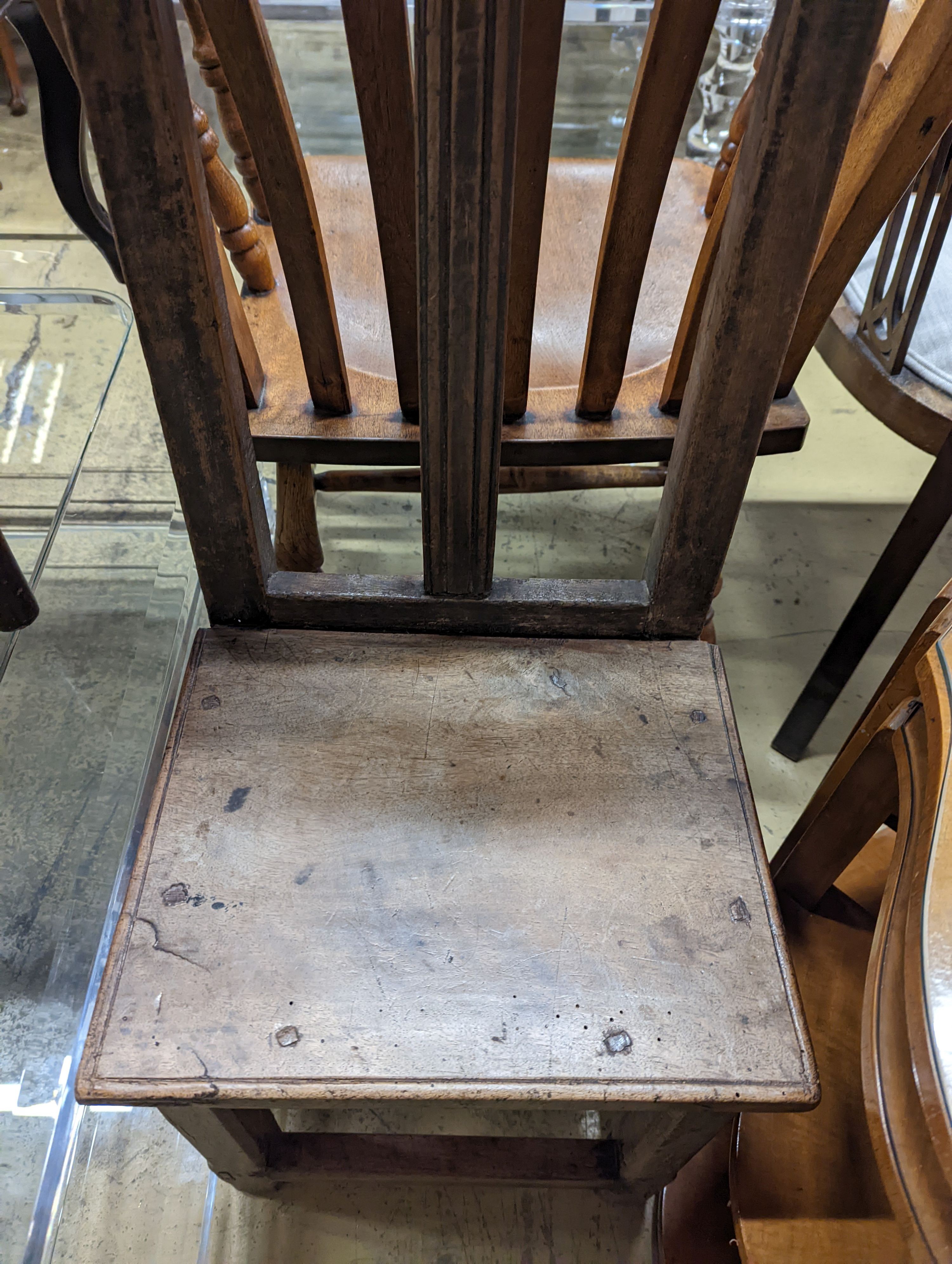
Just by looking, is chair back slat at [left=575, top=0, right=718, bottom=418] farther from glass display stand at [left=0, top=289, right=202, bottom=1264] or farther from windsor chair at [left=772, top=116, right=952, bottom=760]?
glass display stand at [left=0, top=289, right=202, bottom=1264]

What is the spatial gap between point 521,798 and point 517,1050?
0.20 metres

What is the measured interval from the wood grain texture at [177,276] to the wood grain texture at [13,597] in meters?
0.34

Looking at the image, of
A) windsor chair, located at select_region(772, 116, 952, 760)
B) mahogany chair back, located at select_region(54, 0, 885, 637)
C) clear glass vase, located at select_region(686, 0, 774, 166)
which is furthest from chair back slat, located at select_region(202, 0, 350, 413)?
clear glass vase, located at select_region(686, 0, 774, 166)

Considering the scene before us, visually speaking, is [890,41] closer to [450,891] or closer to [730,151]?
[730,151]

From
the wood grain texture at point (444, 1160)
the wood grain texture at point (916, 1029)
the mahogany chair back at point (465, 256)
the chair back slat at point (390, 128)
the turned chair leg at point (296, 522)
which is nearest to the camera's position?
the wood grain texture at point (916, 1029)

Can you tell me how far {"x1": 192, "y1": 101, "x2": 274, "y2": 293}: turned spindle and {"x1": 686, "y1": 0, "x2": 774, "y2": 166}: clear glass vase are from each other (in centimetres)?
160

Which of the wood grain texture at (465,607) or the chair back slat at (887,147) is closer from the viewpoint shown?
the chair back slat at (887,147)

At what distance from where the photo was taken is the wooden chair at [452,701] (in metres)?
0.60

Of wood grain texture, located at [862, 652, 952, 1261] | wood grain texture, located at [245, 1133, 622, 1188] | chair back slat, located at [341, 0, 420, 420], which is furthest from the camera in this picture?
wood grain texture, located at [245, 1133, 622, 1188]

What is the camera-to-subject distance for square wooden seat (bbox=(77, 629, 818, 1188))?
64 centimetres

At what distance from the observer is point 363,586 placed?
87cm

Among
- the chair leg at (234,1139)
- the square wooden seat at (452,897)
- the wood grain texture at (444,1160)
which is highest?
the square wooden seat at (452,897)

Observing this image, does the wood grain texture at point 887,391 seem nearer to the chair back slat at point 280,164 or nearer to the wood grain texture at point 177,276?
the chair back slat at point 280,164

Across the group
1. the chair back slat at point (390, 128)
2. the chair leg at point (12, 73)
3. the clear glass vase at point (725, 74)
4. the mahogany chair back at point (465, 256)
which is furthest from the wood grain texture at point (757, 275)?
the chair leg at point (12, 73)
